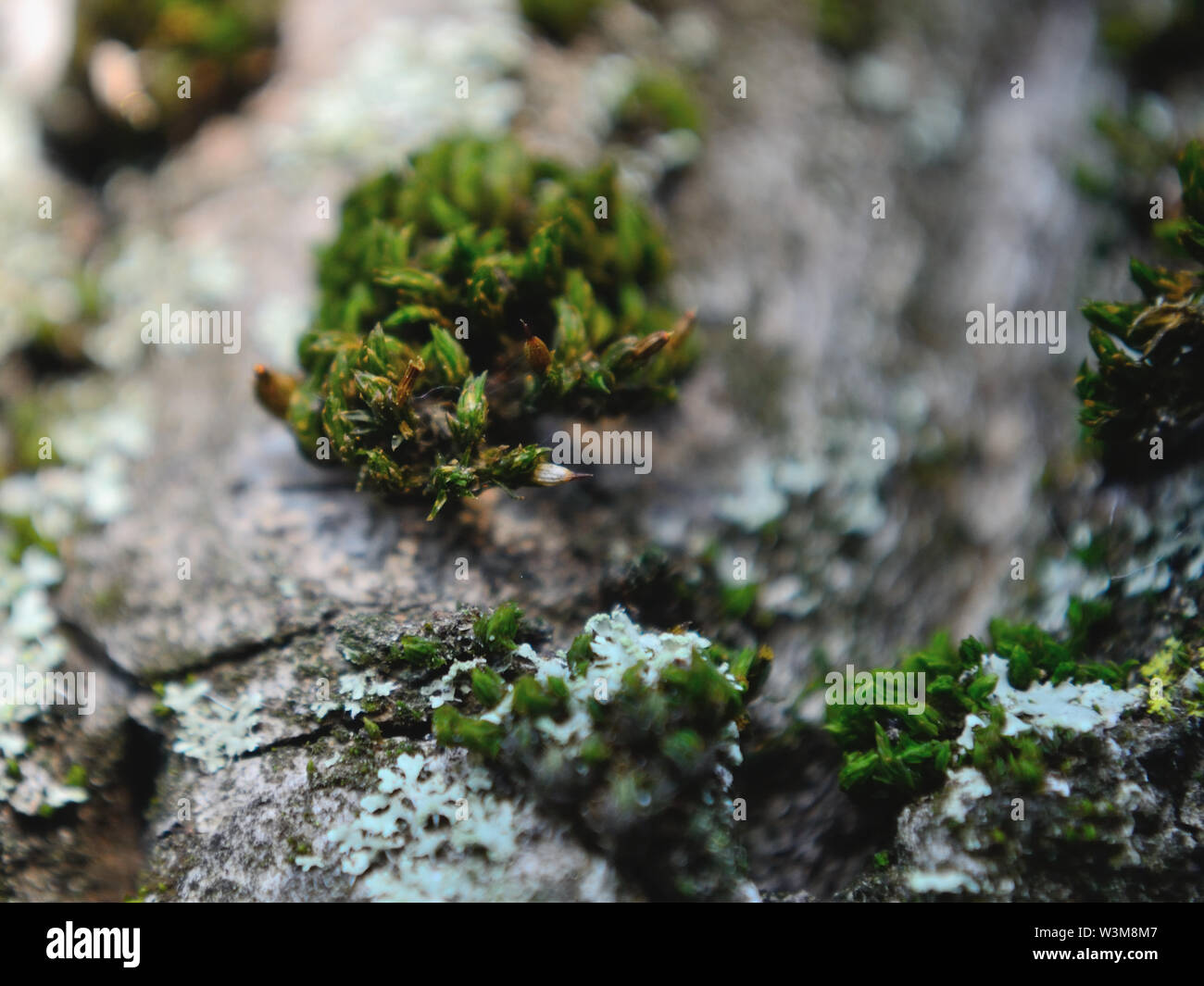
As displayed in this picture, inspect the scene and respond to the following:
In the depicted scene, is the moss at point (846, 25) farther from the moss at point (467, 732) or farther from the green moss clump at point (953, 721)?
the moss at point (467, 732)

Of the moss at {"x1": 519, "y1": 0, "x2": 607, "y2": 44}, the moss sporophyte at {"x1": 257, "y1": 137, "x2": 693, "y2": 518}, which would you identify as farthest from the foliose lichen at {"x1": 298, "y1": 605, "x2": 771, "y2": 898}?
the moss at {"x1": 519, "y1": 0, "x2": 607, "y2": 44}

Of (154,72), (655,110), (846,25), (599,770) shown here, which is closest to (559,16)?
(655,110)

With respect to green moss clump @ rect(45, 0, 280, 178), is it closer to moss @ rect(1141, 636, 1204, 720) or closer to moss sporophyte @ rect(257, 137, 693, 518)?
moss sporophyte @ rect(257, 137, 693, 518)

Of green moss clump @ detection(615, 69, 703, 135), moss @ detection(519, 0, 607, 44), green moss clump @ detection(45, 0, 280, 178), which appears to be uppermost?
moss @ detection(519, 0, 607, 44)

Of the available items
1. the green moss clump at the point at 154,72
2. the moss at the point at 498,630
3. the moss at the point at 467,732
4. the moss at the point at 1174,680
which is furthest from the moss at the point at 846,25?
the moss at the point at 467,732

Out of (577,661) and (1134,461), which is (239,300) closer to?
(577,661)

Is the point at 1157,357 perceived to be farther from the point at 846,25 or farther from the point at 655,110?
the point at 846,25
